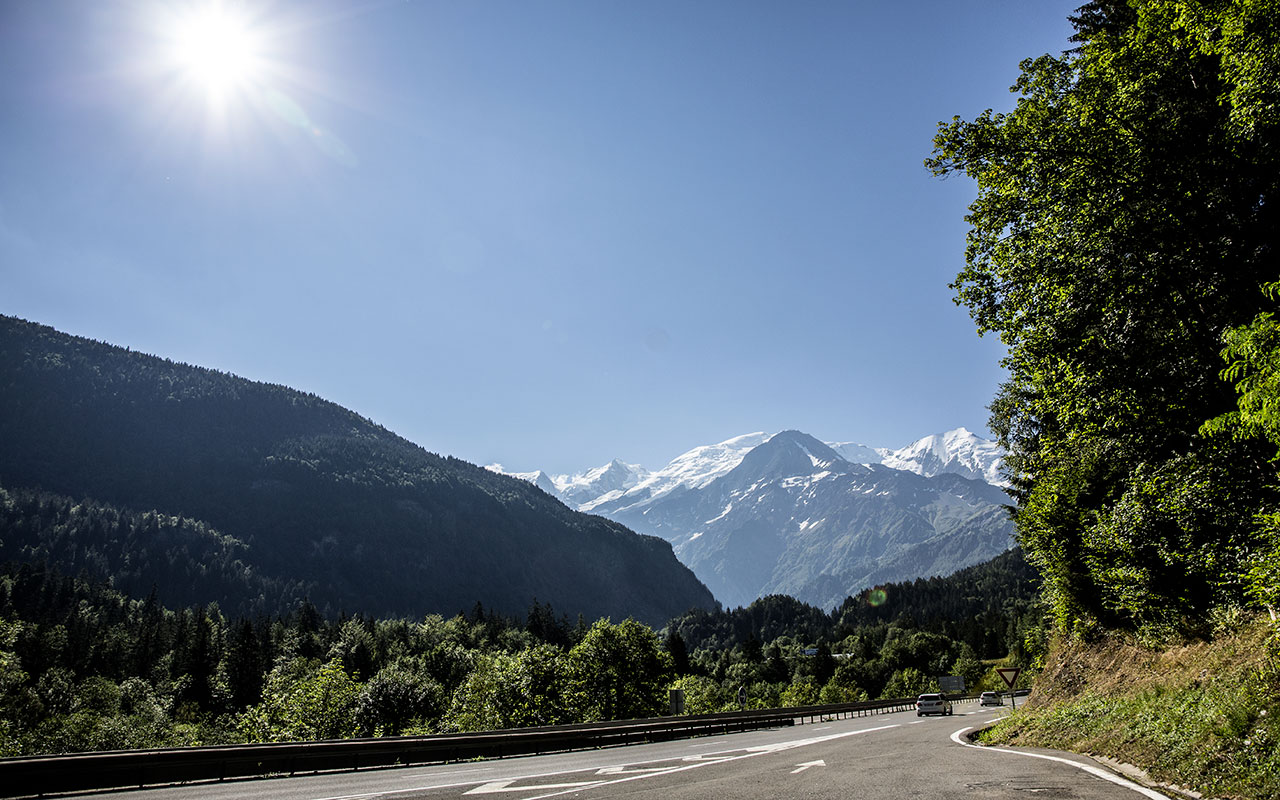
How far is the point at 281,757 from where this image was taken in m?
18.2

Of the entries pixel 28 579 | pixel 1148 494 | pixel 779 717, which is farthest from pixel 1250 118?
pixel 28 579

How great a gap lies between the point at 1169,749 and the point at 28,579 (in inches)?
8250

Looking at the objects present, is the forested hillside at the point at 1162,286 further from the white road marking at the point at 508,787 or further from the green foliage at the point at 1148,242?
the white road marking at the point at 508,787

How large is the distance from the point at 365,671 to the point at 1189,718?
116613mm

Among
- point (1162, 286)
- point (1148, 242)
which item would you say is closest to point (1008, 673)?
point (1162, 286)

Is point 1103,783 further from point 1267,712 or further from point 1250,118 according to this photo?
point 1250,118

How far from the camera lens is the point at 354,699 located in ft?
199

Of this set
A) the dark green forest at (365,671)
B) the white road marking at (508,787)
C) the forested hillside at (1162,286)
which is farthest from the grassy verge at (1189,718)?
the dark green forest at (365,671)

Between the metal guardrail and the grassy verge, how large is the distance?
14.9 m

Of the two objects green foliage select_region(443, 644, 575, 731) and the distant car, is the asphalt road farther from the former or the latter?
green foliage select_region(443, 644, 575, 731)

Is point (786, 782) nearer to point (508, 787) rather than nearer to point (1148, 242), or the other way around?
point (508, 787)

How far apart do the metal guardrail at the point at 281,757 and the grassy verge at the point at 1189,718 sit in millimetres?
14907

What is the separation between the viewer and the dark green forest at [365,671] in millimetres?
59750

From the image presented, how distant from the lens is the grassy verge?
8.49m
